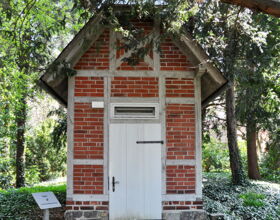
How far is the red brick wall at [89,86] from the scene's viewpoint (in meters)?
6.59

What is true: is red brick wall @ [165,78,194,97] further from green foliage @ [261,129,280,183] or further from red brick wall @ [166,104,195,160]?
green foliage @ [261,129,280,183]

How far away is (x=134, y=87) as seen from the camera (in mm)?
6648

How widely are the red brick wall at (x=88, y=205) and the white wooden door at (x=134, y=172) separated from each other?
0.47 feet

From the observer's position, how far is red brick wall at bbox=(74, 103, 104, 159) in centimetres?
648

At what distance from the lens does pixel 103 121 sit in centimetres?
654

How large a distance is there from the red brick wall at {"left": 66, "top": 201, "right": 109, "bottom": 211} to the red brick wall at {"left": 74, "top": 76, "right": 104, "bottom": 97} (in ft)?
7.00

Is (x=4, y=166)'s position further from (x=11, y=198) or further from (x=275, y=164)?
(x=275, y=164)

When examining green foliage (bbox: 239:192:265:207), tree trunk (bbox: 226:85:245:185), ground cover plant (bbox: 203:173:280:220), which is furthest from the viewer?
tree trunk (bbox: 226:85:245:185)

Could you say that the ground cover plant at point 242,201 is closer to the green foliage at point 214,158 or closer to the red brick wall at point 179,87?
the red brick wall at point 179,87

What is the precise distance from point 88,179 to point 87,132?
0.93m

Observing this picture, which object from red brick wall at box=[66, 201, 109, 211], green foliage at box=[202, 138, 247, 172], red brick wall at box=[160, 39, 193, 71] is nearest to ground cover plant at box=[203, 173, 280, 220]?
red brick wall at box=[66, 201, 109, 211]

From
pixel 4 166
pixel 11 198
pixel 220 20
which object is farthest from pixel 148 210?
pixel 4 166

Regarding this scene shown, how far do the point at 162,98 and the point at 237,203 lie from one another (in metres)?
4.59

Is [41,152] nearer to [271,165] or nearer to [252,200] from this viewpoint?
[271,165]
